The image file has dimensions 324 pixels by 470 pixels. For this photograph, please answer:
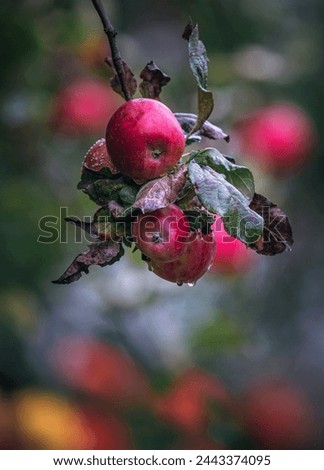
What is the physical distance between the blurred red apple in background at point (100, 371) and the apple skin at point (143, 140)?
0.72m

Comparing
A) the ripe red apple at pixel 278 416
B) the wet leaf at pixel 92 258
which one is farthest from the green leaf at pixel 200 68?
the ripe red apple at pixel 278 416

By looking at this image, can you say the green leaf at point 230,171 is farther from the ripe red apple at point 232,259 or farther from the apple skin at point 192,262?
the ripe red apple at point 232,259

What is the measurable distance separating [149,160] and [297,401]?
1.37 m

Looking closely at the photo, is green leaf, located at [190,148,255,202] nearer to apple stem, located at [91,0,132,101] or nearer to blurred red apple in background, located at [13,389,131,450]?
apple stem, located at [91,0,132,101]

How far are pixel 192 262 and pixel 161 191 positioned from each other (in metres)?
0.08

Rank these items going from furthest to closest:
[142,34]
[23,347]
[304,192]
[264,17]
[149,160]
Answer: [304,192]
[142,34]
[264,17]
[23,347]
[149,160]

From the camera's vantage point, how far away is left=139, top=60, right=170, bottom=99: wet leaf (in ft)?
2.06

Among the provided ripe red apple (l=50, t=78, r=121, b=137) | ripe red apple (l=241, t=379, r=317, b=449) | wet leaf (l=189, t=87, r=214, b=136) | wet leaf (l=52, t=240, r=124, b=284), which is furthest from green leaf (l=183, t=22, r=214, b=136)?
ripe red apple (l=241, t=379, r=317, b=449)

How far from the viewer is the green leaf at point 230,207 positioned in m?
0.52

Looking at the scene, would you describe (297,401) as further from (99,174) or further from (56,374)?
(99,174)

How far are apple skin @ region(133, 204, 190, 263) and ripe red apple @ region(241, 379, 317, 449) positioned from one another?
936 mm
